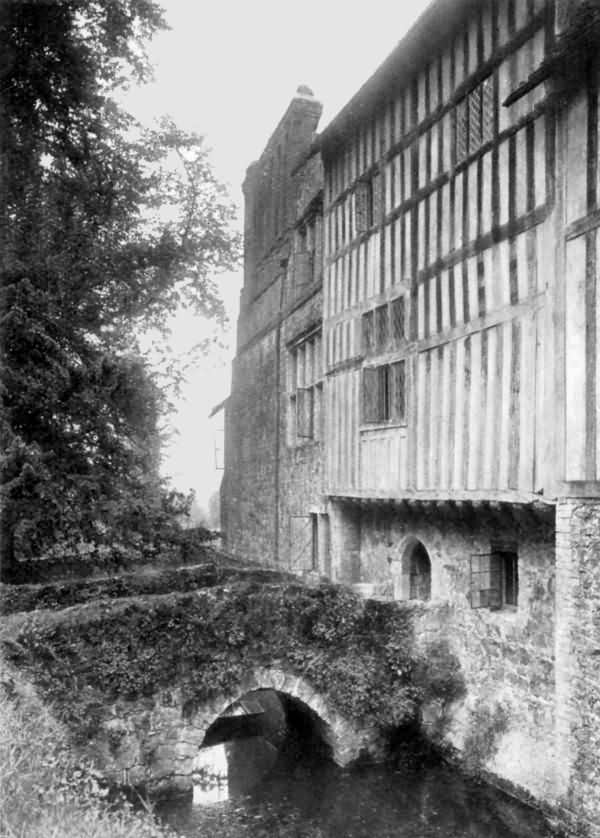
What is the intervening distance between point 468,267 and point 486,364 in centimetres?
118

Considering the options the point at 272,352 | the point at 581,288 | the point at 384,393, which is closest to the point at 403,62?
the point at 384,393

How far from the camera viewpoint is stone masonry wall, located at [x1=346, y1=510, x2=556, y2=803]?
776 centimetres

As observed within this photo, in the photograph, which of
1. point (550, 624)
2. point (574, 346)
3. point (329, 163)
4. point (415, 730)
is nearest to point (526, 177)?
point (574, 346)

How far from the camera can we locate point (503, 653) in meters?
8.51

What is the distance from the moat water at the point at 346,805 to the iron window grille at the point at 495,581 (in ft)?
6.64

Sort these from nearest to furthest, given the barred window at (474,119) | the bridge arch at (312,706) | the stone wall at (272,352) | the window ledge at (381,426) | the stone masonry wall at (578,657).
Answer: the stone masonry wall at (578,657), the barred window at (474,119), the bridge arch at (312,706), the window ledge at (381,426), the stone wall at (272,352)

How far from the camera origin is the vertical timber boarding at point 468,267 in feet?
24.7

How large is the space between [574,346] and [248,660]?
16.6 feet

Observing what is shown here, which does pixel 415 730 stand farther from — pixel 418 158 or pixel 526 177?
pixel 418 158

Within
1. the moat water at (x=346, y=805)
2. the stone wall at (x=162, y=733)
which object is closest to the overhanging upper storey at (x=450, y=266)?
the stone wall at (x=162, y=733)

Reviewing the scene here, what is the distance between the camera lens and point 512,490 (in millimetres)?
7828

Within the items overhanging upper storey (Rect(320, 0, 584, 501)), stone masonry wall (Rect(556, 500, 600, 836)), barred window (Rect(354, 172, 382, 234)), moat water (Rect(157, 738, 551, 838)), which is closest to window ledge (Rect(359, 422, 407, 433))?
overhanging upper storey (Rect(320, 0, 584, 501))

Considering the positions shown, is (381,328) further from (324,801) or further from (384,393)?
(324,801)

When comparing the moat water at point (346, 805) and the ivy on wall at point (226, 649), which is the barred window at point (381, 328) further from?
the moat water at point (346, 805)
